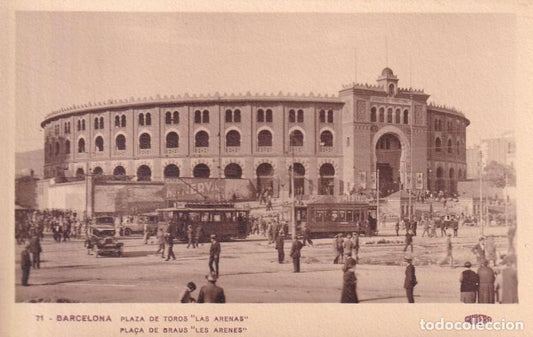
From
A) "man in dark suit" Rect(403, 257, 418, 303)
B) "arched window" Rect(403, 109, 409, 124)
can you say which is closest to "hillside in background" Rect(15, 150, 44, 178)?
"man in dark suit" Rect(403, 257, 418, 303)

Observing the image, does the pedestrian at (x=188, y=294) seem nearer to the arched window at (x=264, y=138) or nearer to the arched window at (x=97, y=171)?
the arched window at (x=97, y=171)

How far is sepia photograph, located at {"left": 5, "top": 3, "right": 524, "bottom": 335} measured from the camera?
6871mm

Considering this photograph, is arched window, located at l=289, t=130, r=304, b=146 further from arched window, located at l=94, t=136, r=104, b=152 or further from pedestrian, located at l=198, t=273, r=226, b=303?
arched window, located at l=94, t=136, r=104, b=152

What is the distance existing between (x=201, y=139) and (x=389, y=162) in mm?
2597

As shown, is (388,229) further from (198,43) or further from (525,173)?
(198,43)

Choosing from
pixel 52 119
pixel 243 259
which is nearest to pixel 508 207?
pixel 243 259

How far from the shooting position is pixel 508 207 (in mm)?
7070

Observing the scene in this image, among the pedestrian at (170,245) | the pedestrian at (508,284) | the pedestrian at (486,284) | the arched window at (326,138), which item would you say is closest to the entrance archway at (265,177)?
the arched window at (326,138)

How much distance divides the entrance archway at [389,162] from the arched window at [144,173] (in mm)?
3035

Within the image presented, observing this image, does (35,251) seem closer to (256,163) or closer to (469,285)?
(256,163)

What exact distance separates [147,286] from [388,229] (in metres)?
3.23

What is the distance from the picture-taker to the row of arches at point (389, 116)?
8570mm

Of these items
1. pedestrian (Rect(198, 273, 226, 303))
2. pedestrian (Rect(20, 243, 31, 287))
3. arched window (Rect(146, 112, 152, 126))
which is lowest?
pedestrian (Rect(198, 273, 226, 303))

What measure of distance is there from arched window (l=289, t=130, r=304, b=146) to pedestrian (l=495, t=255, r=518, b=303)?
2.88 m
